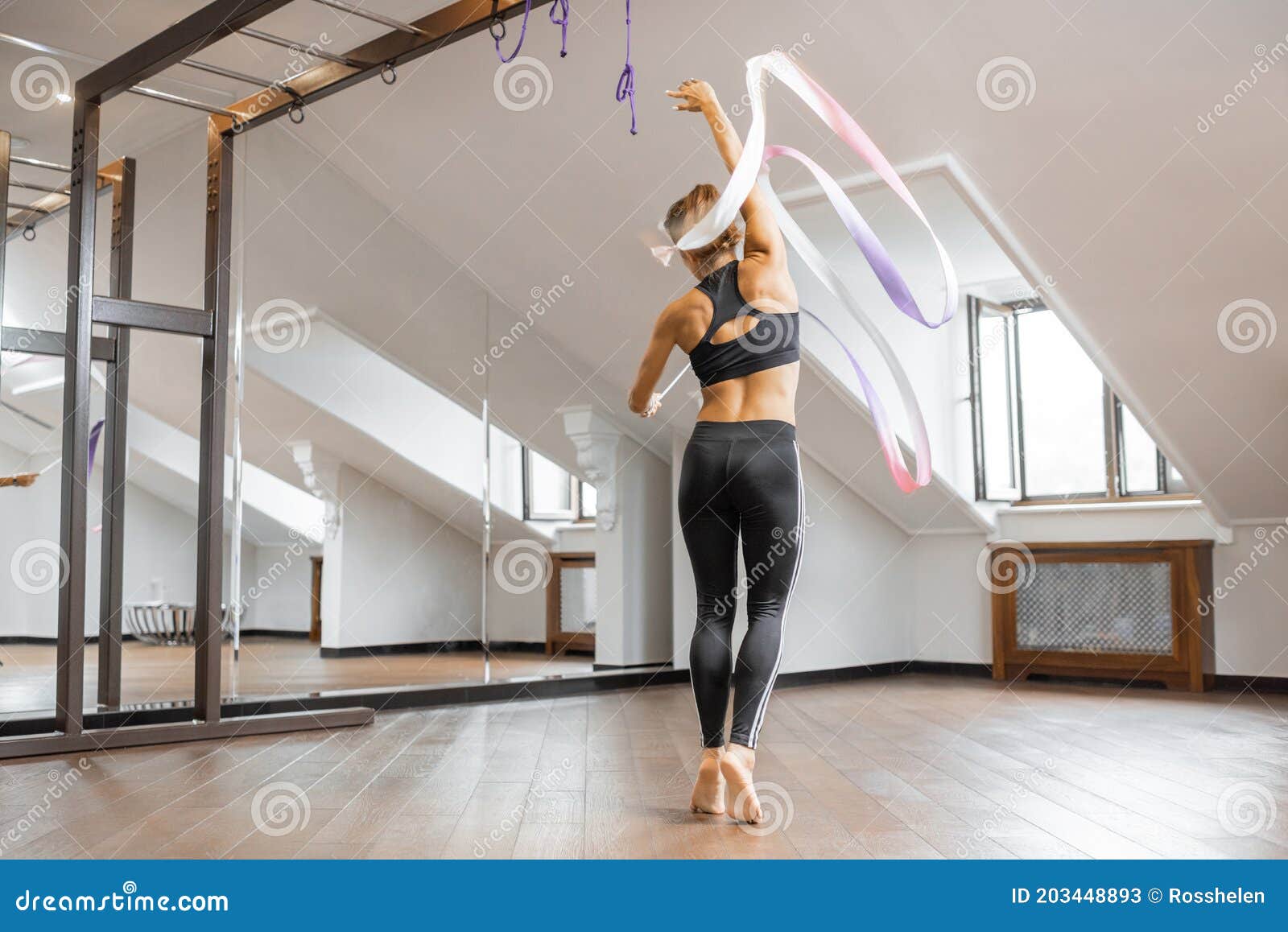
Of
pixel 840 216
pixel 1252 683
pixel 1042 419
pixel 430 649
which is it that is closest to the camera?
pixel 840 216

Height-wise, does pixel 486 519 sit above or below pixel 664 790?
above

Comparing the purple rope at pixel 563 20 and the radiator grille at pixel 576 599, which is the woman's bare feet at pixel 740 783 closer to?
the purple rope at pixel 563 20

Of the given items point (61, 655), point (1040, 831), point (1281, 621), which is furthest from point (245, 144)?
point (1281, 621)

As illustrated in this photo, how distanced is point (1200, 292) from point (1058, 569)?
103 inches

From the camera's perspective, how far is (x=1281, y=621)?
5.96 metres

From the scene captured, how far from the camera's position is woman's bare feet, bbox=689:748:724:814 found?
282 centimetres

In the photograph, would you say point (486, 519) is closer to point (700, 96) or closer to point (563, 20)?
point (563, 20)

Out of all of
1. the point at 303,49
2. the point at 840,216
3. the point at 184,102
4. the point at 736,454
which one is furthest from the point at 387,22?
the point at 736,454

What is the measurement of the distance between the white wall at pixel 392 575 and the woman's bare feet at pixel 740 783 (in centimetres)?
307

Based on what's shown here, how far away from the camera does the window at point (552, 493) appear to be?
6109mm

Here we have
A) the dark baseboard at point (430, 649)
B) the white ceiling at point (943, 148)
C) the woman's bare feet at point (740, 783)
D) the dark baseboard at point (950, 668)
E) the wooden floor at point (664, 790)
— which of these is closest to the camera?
the wooden floor at point (664, 790)

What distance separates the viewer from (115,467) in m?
4.77

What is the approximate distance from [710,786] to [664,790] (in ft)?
1.46

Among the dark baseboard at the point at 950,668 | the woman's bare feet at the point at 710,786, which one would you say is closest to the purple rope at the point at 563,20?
the woman's bare feet at the point at 710,786
